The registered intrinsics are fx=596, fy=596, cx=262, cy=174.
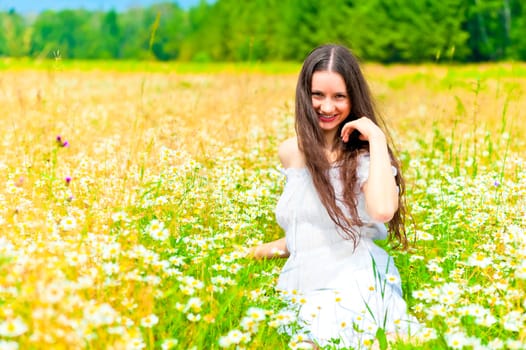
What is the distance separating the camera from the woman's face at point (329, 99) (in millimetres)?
3664

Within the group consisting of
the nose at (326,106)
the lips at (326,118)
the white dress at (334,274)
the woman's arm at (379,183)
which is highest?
the nose at (326,106)

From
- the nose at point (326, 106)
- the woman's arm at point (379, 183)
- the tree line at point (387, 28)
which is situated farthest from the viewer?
the tree line at point (387, 28)

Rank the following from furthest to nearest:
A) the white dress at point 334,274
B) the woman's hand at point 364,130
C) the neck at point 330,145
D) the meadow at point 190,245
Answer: the neck at point 330,145 → the woman's hand at point 364,130 → the white dress at point 334,274 → the meadow at point 190,245

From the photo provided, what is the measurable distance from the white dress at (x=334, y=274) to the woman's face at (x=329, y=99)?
0.31 metres

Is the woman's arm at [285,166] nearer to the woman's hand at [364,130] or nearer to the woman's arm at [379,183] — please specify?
the woman's hand at [364,130]

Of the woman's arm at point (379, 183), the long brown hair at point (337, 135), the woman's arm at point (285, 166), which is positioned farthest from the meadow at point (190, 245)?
the long brown hair at point (337, 135)

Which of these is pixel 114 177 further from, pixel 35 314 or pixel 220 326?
pixel 35 314

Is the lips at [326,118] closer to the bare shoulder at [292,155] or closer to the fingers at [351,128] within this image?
the fingers at [351,128]

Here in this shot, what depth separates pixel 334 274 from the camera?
3471 millimetres

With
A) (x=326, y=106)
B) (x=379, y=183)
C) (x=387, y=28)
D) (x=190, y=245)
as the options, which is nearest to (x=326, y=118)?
A: (x=326, y=106)

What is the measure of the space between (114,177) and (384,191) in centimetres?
216

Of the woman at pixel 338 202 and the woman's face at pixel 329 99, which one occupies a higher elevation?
the woman's face at pixel 329 99

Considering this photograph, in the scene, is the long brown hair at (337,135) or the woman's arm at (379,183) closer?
the woman's arm at (379,183)

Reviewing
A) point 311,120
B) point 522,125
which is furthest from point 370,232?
point 522,125
